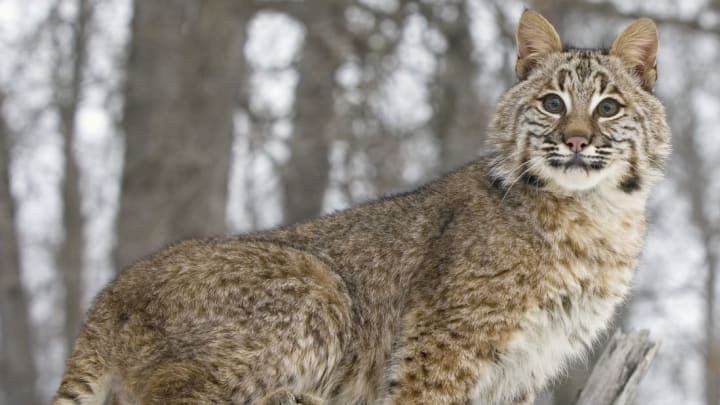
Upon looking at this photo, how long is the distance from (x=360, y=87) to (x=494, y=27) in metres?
1.80

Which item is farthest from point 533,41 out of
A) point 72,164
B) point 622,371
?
point 72,164

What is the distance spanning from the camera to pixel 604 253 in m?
6.22

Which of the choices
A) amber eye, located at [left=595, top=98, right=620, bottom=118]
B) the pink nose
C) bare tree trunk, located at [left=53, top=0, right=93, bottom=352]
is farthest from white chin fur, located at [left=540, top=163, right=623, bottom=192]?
bare tree trunk, located at [left=53, top=0, right=93, bottom=352]

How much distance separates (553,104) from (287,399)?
224cm

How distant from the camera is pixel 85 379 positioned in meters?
5.73

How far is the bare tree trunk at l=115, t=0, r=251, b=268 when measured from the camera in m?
12.1

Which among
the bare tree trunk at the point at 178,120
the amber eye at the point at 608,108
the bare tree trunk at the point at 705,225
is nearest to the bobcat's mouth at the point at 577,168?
the amber eye at the point at 608,108

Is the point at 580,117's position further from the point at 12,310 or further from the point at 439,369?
the point at 12,310

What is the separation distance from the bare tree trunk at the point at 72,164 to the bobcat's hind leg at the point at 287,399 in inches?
470

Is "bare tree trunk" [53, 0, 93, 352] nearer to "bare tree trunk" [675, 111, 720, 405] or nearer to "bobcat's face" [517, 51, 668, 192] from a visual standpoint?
"bobcat's face" [517, 51, 668, 192]

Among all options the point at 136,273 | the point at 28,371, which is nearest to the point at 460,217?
the point at 136,273

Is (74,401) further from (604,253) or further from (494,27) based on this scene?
(494,27)

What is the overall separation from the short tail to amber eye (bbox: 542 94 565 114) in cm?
284

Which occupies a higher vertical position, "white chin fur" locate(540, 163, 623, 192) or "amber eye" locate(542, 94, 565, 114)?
"amber eye" locate(542, 94, 565, 114)
